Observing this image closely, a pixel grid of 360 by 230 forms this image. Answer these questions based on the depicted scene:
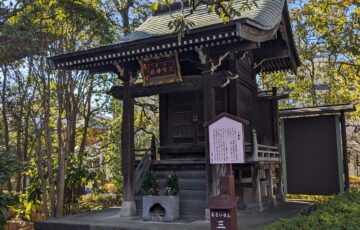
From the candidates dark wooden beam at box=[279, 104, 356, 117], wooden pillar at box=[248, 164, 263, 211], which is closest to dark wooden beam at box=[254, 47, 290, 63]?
dark wooden beam at box=[279, 104, 356, 117]

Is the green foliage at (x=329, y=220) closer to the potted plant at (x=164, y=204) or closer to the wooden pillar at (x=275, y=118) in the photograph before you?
the potted plant at (x=164, y=204)

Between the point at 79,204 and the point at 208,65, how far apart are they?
811cm

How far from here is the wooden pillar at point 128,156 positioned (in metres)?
9.46

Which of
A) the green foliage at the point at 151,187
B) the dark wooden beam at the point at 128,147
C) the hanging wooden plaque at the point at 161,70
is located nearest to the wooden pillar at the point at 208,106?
the hanging wooden plaque at the point at 161,70

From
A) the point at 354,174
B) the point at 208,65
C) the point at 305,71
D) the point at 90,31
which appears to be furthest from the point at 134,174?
the point at 354,174

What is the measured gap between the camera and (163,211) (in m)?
8.69

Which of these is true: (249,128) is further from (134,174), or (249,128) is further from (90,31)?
(90,31)

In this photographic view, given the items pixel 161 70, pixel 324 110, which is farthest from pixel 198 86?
pixel 324 110

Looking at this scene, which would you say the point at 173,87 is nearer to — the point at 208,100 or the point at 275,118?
the point at 208,100

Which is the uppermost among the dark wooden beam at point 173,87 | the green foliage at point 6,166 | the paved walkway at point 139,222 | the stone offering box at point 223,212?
the dark wooden beam at point 173,87

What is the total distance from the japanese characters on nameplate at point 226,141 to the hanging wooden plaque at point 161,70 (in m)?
2.65

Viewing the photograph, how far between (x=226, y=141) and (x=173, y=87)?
295cm

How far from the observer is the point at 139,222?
Result: 8.41 m

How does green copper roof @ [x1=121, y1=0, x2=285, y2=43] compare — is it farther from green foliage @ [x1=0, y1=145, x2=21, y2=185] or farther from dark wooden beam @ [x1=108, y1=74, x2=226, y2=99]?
green foliage @ [x1=0, y1=145, x2=21, y2=185]
